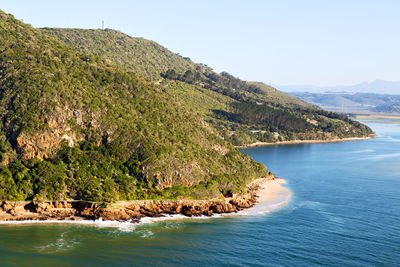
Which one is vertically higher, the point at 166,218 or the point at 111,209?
the point at 111,209

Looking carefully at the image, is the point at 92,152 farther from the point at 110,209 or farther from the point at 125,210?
the point at 125,210

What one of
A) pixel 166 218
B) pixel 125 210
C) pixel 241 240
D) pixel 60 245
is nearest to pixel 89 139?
pixel 125 210

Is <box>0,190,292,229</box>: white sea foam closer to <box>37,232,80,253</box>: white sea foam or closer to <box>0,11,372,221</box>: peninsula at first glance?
<box>37,232,80,253</box>: white sea foam

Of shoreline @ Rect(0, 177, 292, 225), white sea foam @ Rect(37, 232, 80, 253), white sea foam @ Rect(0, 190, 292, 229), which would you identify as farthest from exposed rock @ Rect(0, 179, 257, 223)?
white sea foam @ Rect(37, 232, 80, 253)

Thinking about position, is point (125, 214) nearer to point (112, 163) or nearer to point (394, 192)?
point (112, 163)

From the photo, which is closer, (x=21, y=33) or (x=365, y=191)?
(x=365, y=191)

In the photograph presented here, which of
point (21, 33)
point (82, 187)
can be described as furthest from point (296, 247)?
point (21, 33)
